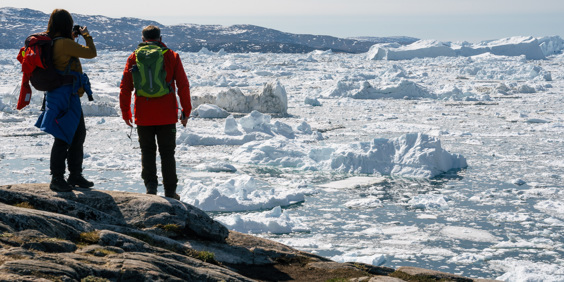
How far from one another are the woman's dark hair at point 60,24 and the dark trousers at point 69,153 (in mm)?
556

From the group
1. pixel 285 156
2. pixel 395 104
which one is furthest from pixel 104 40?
pixel 285 156

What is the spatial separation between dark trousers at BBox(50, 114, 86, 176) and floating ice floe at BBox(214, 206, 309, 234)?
3.68 metres

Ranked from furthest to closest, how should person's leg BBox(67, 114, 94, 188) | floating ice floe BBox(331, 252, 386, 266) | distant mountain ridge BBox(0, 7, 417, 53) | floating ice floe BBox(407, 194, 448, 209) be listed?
distant mountain ridge BBox(0, 7, 417, 53)
floating ice floe BBox(407, 194, 448, 209)
floating ice floe BBox(331, 252, 386, 266)
person's leg BBox(67, 114, 94, 188)

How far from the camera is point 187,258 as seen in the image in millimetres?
3518

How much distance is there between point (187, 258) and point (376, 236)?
4439mm

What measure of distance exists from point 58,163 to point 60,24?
89cm

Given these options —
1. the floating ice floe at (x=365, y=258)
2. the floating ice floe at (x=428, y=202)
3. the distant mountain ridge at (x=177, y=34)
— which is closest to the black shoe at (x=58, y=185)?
the floating ice floe at (x=365, y=258)

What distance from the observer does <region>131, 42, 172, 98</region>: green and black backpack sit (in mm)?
4031

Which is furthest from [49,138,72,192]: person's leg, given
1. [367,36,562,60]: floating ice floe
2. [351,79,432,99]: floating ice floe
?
[367,36,562,60]: floating ice floe

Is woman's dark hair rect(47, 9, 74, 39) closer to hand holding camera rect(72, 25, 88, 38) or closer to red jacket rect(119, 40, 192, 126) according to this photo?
hand holding camera rect(72, 25, 88, 38)

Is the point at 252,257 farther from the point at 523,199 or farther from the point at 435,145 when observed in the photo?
the point at 435,145

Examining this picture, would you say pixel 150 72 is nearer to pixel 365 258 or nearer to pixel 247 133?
pixel 365 258

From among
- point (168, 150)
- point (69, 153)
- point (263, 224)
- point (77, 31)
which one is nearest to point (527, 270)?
point (263, 224)

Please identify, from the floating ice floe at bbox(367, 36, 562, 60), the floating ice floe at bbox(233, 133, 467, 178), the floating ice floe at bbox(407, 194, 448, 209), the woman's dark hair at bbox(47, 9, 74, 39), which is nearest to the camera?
the woman's dark hair at bbox(47, 9, 74, 39)
